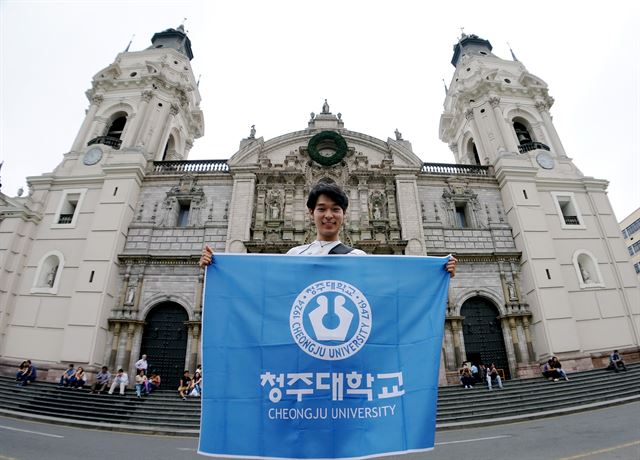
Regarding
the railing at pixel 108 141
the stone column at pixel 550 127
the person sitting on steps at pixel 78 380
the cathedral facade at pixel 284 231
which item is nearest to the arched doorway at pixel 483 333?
the cathedral facade at pixel 284 231

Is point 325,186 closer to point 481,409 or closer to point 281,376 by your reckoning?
point 281,376

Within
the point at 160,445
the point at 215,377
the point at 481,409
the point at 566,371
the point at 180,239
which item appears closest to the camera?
the point at 215,377

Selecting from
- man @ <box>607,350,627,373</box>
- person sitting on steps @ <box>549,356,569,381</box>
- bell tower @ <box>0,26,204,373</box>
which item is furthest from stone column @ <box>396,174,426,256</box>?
bell tower @ <box>0,26,204,373</box>

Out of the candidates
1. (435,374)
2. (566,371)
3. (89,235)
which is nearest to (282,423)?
(435,374)

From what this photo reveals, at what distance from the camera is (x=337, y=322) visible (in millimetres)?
3160

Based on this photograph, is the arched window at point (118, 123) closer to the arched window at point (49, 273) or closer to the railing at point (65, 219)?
the railing at point (65, 219)

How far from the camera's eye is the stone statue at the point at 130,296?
17783mm

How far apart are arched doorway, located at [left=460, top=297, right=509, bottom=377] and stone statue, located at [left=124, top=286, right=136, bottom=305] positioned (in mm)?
18683

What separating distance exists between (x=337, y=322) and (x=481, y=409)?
1294 centimetres

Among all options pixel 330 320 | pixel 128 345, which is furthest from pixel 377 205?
pixel 330 320

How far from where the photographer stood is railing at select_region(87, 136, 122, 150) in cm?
2272

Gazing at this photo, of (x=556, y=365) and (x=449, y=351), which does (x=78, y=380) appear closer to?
(x=449, y=351)

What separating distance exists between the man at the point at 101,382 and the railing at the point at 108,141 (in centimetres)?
1563

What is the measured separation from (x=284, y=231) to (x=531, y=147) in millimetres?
19467
